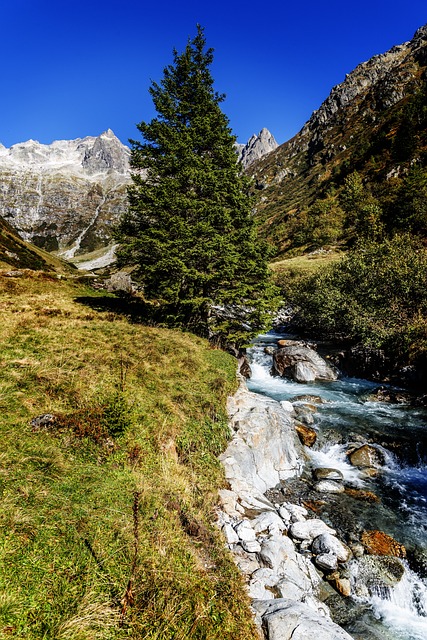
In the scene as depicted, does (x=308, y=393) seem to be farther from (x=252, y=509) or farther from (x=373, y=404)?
(x=252, y=509)

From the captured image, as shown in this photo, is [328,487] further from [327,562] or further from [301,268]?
[301,268]

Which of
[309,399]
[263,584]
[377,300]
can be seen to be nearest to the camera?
[263,584]

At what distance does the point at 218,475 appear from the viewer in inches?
405

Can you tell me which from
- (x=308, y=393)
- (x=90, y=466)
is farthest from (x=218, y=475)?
(x=308, y=393)

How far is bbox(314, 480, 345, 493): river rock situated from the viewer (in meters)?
12.5

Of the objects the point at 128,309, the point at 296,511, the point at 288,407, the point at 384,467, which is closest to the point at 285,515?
the point at 296,511

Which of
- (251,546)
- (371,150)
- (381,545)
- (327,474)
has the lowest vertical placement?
(381,545)

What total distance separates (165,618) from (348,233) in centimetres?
10283

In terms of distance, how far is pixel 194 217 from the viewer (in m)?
19.7

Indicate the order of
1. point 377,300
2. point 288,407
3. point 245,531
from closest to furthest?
point 245,531 → point 288,407 → point 377,300

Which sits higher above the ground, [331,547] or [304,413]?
[304,413]

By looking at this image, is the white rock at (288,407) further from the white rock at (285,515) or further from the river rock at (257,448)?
the white rock at (285,515)

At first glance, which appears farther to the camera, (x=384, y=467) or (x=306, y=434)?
(x=306, y=434)

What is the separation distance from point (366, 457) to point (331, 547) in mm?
6785
